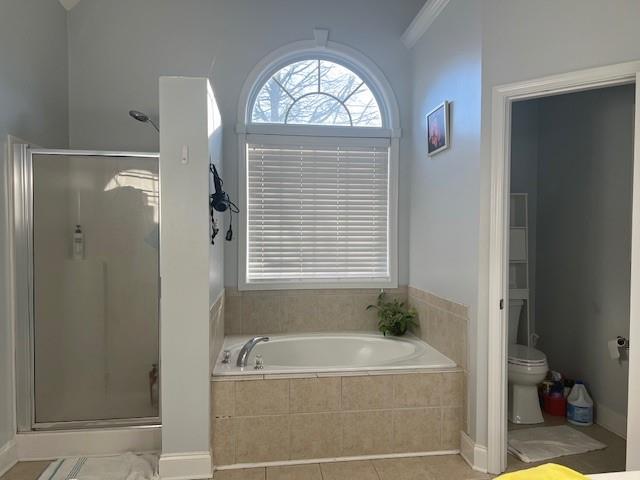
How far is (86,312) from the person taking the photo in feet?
8.74

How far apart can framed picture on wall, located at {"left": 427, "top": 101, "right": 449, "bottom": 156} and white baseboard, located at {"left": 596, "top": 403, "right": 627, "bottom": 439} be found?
2.06 meters

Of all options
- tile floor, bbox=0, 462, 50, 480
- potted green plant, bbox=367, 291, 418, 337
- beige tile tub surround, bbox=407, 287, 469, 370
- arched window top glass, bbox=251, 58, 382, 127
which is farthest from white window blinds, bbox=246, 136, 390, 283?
tile floor, bbox=0, 462, 50, 480

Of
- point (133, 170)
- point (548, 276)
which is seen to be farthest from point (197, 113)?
point (548, 276)

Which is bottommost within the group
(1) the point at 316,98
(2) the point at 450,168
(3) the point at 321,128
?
(2) the point at 450,168

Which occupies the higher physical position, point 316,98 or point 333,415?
point 316,98

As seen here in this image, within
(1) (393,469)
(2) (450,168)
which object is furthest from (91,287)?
(2) (450,168)

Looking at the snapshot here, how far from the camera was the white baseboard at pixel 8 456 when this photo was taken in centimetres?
238

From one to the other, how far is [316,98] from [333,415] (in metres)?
2.32

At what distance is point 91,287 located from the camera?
8.74ft

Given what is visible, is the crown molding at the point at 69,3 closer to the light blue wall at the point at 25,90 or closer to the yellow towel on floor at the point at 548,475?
the light blue wall at the point at 25,90

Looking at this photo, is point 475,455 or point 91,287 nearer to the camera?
point 475,455

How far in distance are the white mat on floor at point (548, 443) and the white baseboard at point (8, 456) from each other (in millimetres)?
2824

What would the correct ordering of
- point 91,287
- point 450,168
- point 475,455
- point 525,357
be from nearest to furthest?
point 475,455 → point 91,287 → point 450,168 → point 525,357

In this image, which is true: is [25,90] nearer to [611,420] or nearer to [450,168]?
[450,168]
